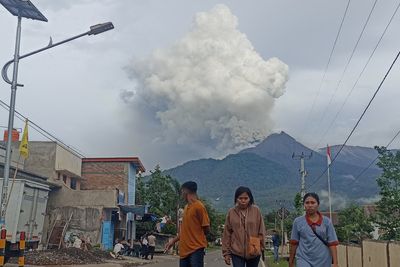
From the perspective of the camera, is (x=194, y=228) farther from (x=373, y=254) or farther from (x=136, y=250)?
(x=136, y=250)

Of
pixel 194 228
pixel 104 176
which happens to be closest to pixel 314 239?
pixel 194 228

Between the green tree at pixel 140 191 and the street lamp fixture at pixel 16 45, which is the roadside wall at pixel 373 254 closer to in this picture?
the street lamp fixture at pixel 16 45

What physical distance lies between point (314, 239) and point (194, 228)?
1.58m

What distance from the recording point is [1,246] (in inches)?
436

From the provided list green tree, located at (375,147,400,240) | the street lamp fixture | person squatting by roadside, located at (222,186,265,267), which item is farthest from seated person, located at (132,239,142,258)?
person squatting by roadside, located at (222,186,265,267)

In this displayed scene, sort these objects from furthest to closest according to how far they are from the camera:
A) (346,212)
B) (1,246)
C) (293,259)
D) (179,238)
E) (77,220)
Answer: (346,212) → (77,220) → (1,246) → (179,238) → (293,259)

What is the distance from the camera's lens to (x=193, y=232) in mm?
6680

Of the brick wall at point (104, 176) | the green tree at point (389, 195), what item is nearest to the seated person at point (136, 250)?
the brick wall at point (104, 176)

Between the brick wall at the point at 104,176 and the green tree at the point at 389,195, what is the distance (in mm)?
19086

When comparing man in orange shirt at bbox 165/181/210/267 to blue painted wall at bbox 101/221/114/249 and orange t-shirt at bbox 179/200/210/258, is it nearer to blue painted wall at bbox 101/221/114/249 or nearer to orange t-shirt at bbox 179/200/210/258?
orange t-shirt at bbox 179/200/210/258

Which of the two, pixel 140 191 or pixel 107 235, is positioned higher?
pixel 140 191

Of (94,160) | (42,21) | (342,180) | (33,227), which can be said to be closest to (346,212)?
(94,160)

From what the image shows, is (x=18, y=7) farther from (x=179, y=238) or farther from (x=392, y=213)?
(x=392, y=213)

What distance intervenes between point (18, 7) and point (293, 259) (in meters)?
9.35
